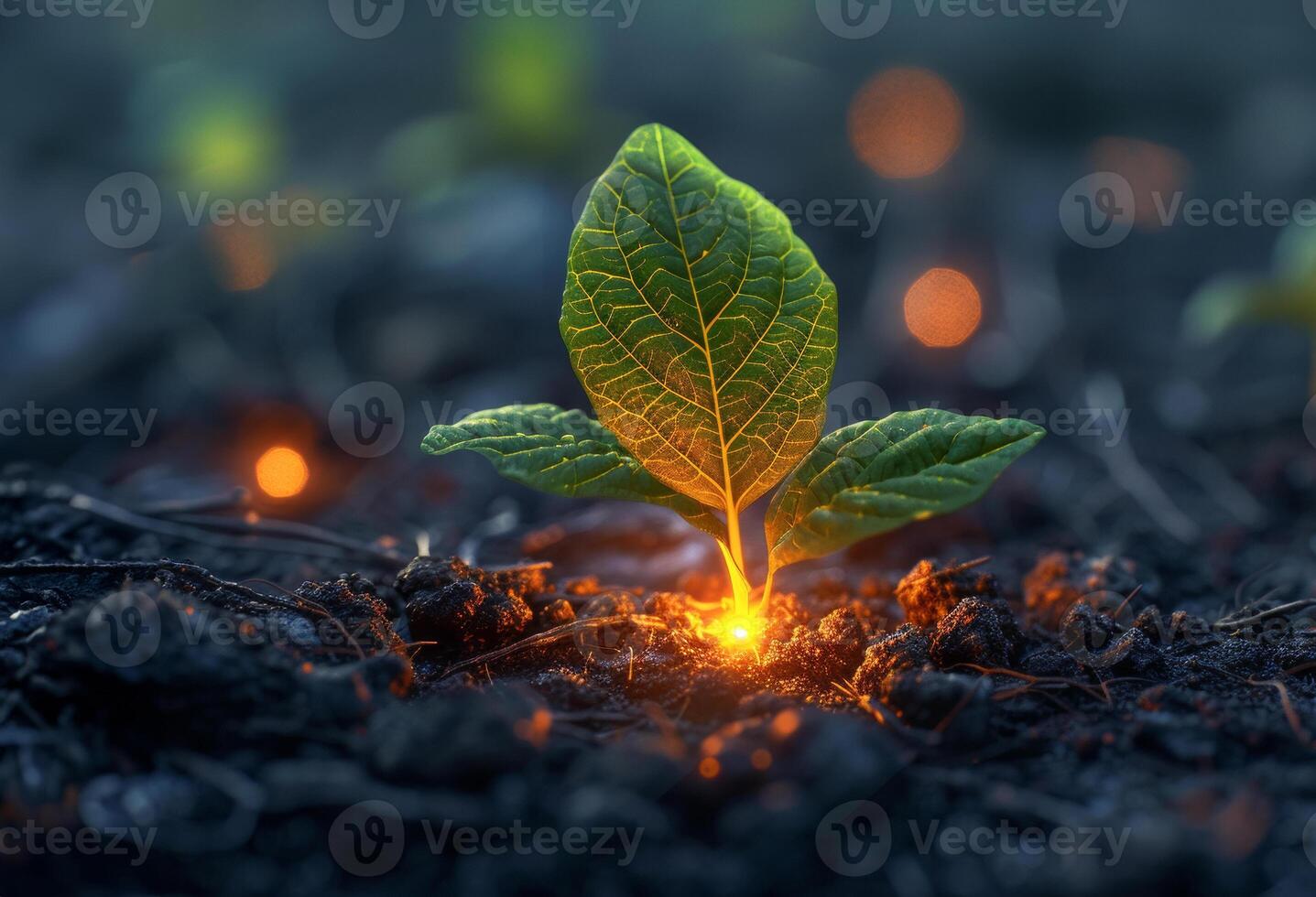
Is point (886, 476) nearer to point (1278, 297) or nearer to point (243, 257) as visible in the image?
point (1278, 297)

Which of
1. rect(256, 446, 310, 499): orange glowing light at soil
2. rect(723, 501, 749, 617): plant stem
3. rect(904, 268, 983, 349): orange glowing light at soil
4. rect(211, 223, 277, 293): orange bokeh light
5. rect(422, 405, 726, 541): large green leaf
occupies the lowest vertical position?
rect(723, 501, 749, 617): plant stem

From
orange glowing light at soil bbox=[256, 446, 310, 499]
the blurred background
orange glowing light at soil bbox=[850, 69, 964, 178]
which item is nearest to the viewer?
orange glowing light at soil bbox=[256, 446, 310, 499]

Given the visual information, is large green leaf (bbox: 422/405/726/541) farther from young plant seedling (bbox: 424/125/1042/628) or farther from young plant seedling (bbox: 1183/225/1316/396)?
young plant seedling (bbox: 1183/225/1316/396)

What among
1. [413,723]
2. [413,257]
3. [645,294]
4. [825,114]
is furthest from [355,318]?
[413,723]

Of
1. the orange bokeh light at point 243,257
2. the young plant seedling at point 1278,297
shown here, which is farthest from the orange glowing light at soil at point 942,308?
the orange bokeh light at point 243,257

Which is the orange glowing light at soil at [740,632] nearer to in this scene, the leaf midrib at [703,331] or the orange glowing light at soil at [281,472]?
the leaf midrib at [703,331]

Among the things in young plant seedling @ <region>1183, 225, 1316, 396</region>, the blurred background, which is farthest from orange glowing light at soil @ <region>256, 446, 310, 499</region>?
young plant seedling @ <region>1183, 225, 1316, 396</region>

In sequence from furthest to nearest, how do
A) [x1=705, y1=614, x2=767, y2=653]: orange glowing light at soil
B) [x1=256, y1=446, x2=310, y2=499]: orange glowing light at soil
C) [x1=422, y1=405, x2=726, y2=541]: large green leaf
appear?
[x1=256, y1=446, x2=310, y2=499]: orange glowing light at soil, [x1=705, y1=614, x2=767, y2=653]: orange glowing light at soil, [x1=422, y1=405, x2=726, y2=541]: large green leaf
